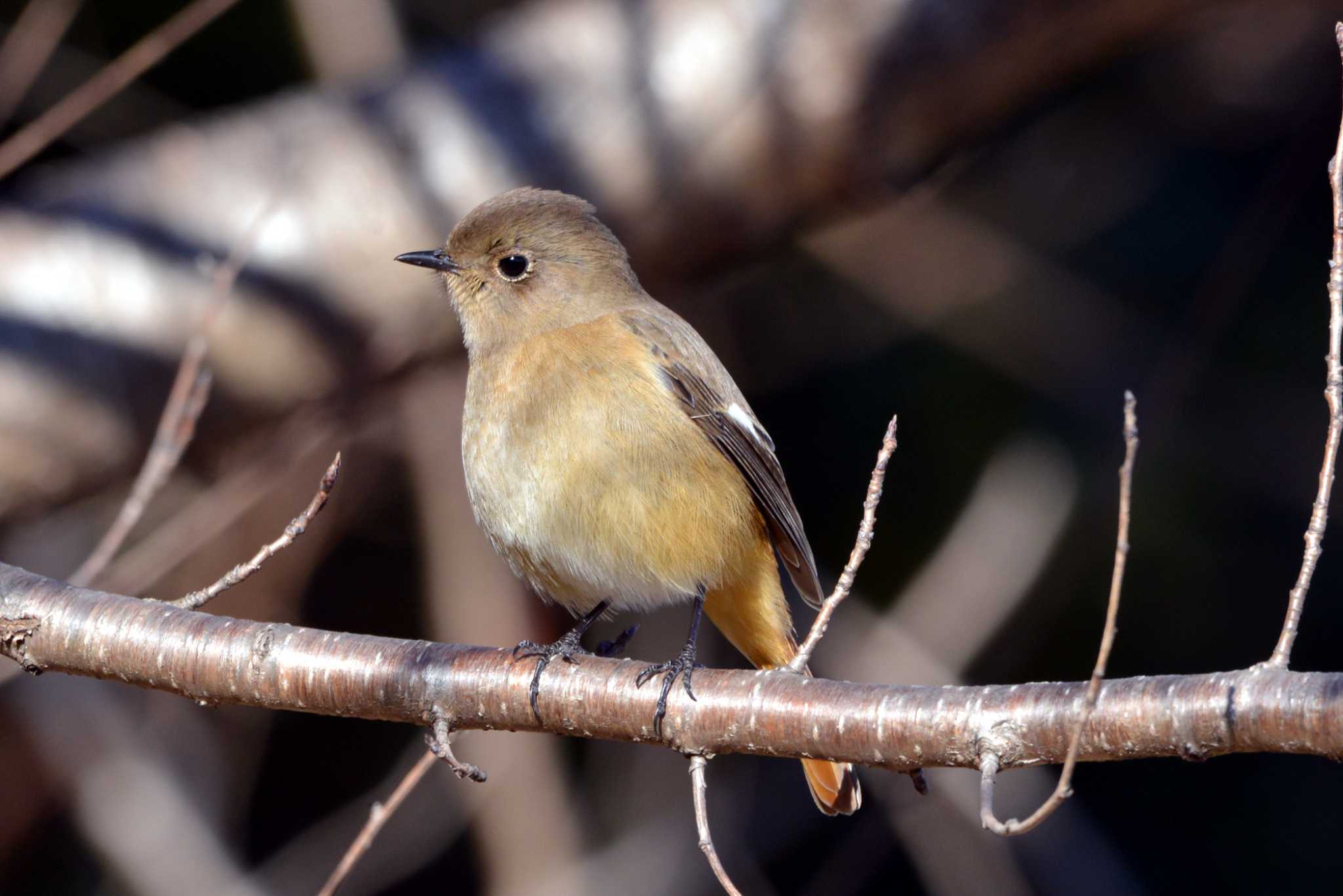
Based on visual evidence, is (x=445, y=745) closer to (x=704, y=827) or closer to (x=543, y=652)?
(x=543, y=652)

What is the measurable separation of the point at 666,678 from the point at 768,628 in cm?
99

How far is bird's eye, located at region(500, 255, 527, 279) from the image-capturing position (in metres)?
3.90

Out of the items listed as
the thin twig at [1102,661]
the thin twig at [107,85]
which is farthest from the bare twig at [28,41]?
the thin twig at [1102,661]

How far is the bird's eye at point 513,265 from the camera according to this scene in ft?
12.8

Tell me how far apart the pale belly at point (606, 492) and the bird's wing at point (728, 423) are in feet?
0.24

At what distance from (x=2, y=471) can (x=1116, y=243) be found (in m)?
4.48

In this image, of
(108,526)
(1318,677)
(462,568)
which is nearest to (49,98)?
(108,526)

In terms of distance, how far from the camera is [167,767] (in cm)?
516

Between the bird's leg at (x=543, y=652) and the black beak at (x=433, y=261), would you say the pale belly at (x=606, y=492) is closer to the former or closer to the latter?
the bird's leg at (x=543, y=652)

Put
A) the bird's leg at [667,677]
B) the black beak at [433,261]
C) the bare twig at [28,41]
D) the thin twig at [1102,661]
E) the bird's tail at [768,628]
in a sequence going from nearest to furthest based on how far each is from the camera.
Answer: the thin twig at [1102,661] → the bird's leg at [667,677] → the bird's tail at [768,628] → the black beak at [433,261] → the bare twig at [28,41]

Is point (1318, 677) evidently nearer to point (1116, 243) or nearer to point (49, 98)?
point (1116, 243)

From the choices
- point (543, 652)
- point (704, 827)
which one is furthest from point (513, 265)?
point (704, 827)

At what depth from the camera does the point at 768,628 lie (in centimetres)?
370

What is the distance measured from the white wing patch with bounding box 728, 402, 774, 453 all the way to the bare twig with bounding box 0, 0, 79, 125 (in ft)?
9.07
